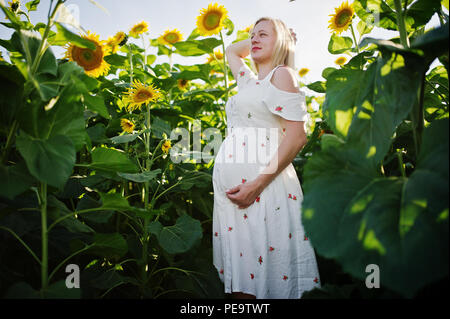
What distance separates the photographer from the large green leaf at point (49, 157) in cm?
83

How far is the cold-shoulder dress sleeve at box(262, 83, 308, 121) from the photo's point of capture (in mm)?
1406

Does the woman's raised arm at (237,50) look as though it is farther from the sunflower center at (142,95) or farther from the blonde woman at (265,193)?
the sunflower center at (142,95)

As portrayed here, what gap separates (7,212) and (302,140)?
1.32 meters

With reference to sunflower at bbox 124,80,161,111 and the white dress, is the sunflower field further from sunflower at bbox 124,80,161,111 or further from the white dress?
the white dress

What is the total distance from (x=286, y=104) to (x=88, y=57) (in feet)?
3.82

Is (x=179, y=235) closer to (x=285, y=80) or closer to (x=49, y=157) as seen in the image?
(x=49, y=157)

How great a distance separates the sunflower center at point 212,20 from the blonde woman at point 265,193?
0.66m

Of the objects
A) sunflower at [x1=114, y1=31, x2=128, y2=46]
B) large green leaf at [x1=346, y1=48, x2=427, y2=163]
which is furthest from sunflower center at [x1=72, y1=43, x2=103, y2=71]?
large green leaf at [x1=346, y1=48, x2=427, y2=163]

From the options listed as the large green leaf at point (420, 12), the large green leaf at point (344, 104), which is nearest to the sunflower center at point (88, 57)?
the large green leaf at point (344, 104)

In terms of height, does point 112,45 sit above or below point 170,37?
below

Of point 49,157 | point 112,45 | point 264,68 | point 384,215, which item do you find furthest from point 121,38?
point 384,215

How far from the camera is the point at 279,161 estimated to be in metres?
1.39

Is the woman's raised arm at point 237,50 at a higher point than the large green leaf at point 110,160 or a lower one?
higher
